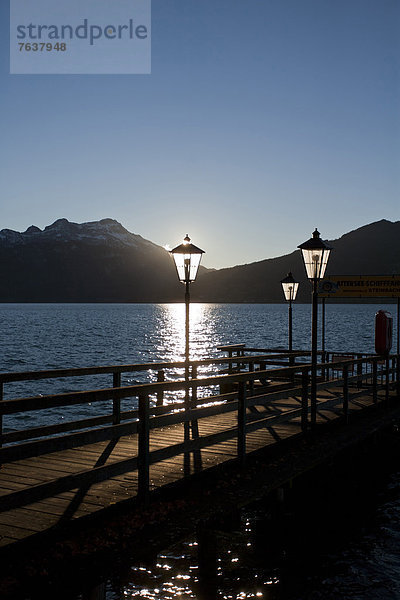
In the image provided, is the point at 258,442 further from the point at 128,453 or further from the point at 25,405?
the point at 25,405

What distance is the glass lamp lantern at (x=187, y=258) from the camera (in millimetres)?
12414

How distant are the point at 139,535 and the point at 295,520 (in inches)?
197

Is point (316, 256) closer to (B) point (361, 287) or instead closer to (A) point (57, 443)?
(A) point (57, 443)

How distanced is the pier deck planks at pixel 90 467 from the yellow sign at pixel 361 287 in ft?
38.4

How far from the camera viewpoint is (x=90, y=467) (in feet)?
28.3

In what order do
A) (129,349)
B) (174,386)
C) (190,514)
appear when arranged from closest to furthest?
(190,514) < (174,386) < (129,349)

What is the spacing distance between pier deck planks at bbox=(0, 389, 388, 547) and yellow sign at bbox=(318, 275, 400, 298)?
38.4 feet

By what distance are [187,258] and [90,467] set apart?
207 inches

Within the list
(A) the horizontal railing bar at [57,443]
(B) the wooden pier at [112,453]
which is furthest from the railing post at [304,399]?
(A) the horizontal railing bar at [57,443]

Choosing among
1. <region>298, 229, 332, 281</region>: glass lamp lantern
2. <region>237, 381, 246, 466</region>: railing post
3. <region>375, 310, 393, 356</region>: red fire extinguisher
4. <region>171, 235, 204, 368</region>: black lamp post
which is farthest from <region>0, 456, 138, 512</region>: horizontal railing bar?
<region>375, 310, 393, 356</region>: red fire extinguisher

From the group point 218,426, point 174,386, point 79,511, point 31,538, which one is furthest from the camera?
point 218,426

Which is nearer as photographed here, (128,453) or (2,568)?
(2,568)

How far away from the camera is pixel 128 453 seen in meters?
9.52

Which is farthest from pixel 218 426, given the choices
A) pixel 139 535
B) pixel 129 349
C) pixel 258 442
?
pixel 129 349
